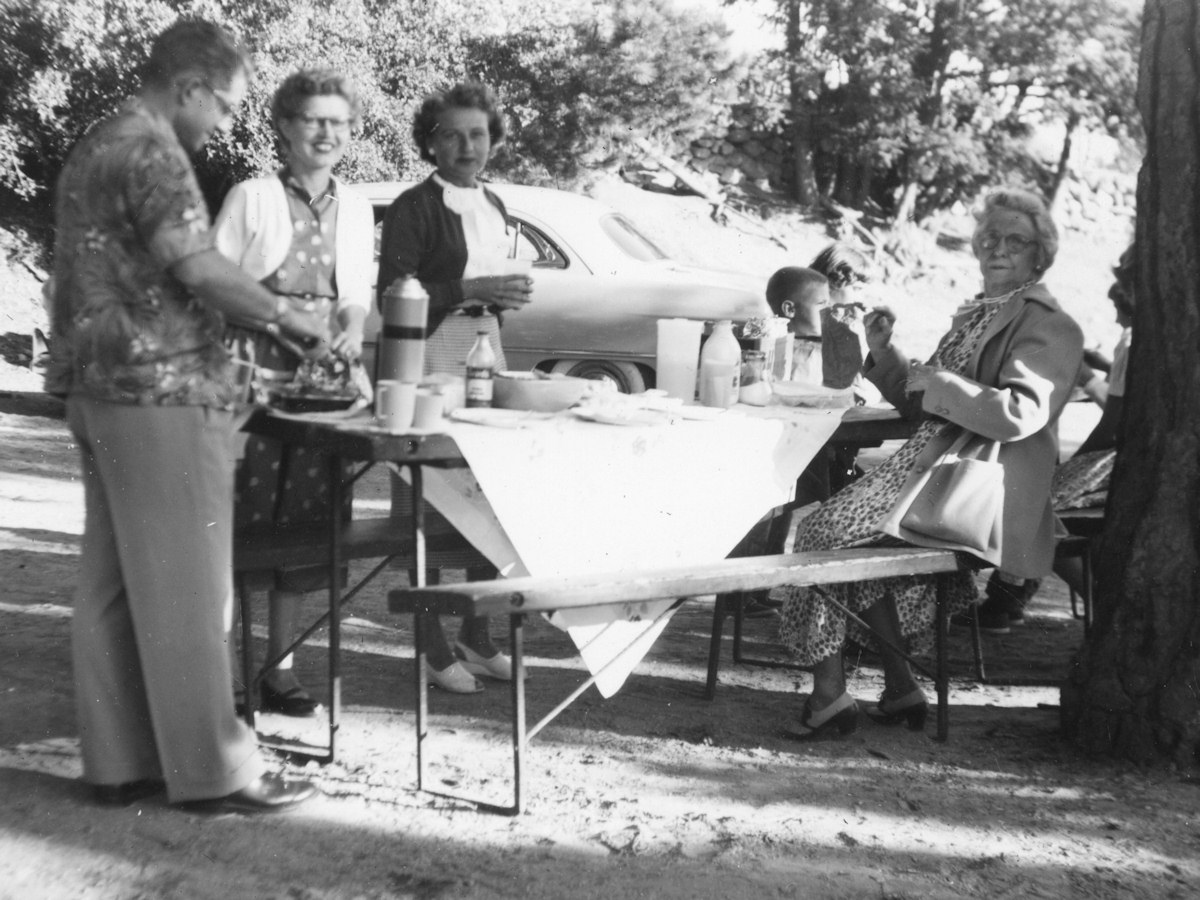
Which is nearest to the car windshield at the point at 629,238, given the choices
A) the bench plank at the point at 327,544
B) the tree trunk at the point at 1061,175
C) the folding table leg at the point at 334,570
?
the bench plank at the point at 327,544

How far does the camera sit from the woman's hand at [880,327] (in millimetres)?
3988

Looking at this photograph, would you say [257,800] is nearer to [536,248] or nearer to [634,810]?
[634,810]

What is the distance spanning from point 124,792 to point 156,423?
911 millimetres

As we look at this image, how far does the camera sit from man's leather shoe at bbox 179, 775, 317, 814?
120 inches

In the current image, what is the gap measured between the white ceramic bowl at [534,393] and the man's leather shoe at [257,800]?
3.75ft

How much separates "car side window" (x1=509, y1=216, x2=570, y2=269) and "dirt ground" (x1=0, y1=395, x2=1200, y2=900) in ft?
16.1

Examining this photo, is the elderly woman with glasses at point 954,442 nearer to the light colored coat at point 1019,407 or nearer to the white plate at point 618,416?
the light colored coat at point 1019,407

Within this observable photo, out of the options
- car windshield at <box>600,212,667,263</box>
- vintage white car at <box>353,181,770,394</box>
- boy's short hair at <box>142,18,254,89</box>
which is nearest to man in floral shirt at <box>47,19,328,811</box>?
boy's short hair at <box>142,18,254,89</box>

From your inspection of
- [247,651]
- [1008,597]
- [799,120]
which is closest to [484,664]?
[247,651]

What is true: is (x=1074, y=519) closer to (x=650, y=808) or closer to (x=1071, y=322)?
(x=1071, y=322)

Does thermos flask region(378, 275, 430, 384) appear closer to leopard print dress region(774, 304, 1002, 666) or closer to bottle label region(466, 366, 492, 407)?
bottle label region(466, 366, 492, 407)

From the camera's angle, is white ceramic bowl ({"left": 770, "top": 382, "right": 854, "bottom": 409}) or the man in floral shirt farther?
A: white ceramic bowl ({"left": 770, "top": 382, "right": 854, "bottom": 409})

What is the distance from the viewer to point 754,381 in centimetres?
402

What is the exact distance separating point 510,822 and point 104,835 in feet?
3.03
